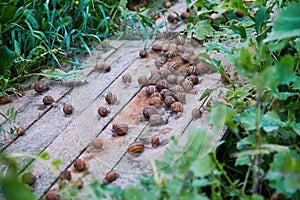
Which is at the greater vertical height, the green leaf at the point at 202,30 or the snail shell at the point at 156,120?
the green leaf at the point at 202,30

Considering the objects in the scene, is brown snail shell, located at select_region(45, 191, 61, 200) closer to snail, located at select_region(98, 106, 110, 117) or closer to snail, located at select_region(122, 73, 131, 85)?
snail, located at select_region(98, 106, 110, 117)

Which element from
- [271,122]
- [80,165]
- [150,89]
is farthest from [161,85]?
[271,122]

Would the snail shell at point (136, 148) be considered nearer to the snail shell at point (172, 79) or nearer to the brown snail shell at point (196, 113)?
the brown snail shell at point (196, 113)

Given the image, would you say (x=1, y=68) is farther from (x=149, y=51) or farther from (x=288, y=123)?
(x=288, y=123)

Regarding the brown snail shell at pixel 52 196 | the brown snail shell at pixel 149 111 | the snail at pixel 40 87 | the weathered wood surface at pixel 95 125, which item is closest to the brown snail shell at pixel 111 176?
the weathered wood surface at pixel 95 125

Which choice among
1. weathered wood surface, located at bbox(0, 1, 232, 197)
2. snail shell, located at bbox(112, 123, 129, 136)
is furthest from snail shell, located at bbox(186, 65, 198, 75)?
snail shell, located at bbox(112, 123, 129, 136)

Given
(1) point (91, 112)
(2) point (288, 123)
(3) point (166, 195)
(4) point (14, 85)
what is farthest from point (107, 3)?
(3) point (166, 195)

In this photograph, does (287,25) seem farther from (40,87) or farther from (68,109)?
(40,87)
